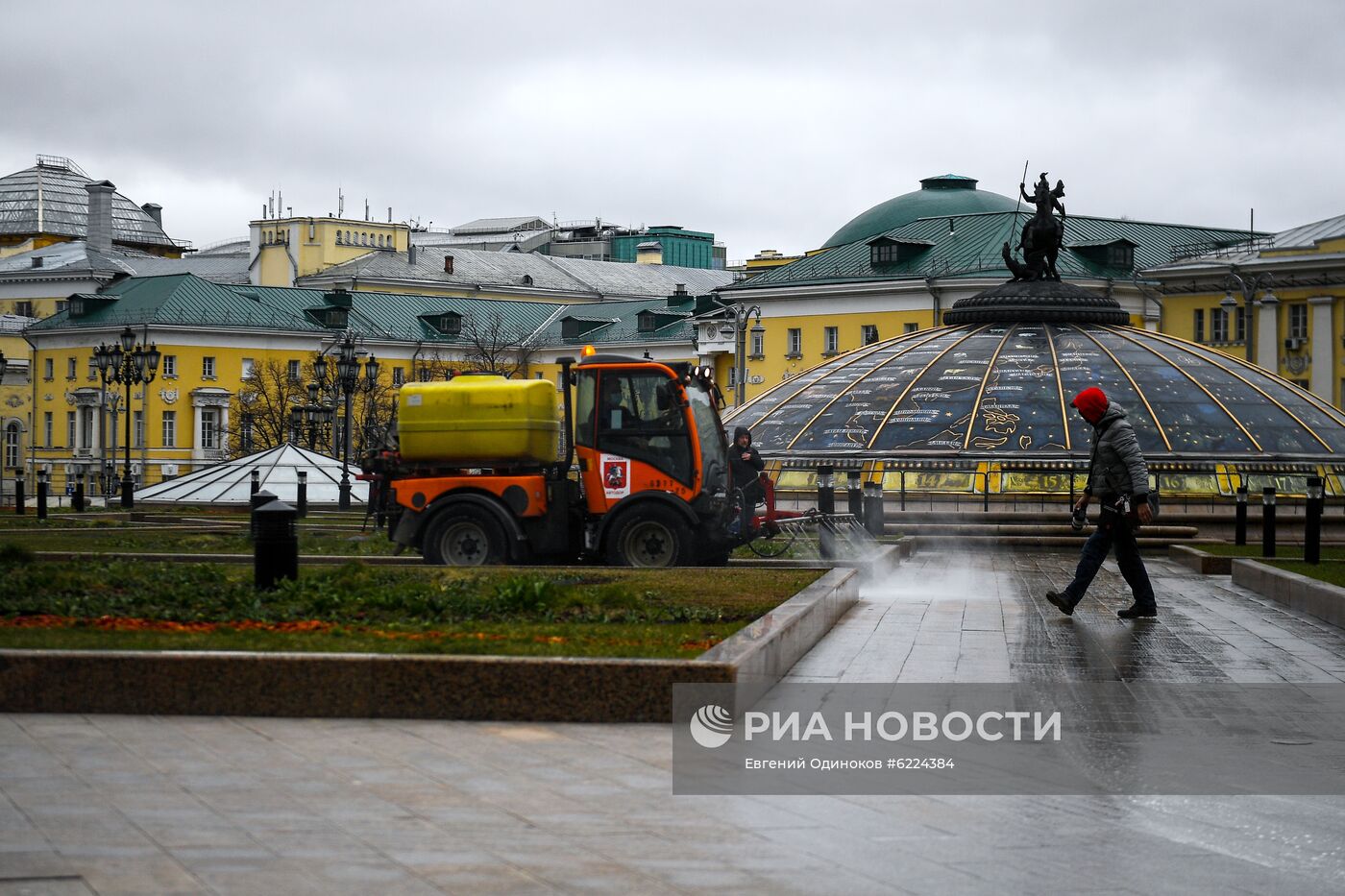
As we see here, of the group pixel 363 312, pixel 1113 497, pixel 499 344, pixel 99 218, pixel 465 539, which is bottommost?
pixel 465 539

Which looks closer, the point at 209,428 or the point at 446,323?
the point at 209,428

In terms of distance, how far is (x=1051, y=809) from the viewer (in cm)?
757

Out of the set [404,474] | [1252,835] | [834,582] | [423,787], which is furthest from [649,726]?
[404,474]

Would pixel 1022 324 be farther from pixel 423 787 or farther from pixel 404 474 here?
pixel 423 787

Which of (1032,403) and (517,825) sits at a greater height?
(1032,403)

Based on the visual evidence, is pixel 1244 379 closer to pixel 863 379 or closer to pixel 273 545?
pixel 863 379

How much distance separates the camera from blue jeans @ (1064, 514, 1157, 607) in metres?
14.2

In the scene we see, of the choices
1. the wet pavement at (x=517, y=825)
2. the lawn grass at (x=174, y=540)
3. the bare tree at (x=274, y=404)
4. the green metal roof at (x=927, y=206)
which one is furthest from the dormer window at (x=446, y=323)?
the wet pavement at (x=517, y=825)

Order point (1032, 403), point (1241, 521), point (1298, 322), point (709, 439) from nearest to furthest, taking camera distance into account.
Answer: point (709, 439) < point (1241, 521) < point (1032, 403) < point (1298, 322)

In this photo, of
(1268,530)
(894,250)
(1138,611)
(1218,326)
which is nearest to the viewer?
(1138,611)

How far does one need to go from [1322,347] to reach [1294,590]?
183 ft

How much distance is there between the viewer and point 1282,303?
6988cm

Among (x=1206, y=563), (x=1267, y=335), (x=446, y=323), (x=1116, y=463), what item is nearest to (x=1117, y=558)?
(x=1116, y=463)

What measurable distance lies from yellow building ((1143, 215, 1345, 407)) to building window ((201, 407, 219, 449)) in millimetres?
44823
